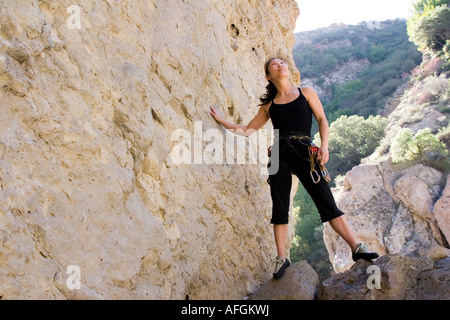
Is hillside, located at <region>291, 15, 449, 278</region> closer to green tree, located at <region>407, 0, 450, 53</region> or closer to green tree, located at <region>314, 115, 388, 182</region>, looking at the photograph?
green tree, located at <region>314, 115, 388, 182</region>

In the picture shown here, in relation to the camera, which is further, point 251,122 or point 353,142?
point 353,142

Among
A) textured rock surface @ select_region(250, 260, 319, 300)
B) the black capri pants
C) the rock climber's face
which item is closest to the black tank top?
the black capri pants

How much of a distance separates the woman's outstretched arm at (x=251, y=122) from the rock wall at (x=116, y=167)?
0.17 m

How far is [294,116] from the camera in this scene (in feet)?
12.5

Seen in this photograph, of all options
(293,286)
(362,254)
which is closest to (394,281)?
(362,254)

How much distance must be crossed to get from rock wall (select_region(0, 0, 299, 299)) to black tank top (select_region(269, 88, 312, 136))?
30.2 inches

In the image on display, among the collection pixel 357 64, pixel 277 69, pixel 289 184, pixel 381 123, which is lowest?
pixel 289 184

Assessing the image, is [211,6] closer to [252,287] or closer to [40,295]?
[252,287]

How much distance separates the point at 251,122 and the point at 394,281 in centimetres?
200

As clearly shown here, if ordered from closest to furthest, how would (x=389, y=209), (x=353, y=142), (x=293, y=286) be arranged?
(x=293, y=286)
(x=389, y=209)
(x=353, y=142)

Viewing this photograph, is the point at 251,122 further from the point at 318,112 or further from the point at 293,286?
the point at 293,286

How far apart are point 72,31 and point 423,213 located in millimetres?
14665

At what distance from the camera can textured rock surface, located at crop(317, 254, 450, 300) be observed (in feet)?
10.2

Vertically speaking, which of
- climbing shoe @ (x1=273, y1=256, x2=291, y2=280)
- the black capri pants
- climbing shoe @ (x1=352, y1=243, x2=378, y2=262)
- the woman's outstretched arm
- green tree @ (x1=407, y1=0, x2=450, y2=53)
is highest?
green tree @ (x1=407, y1=0, x2=450, y2=53)
